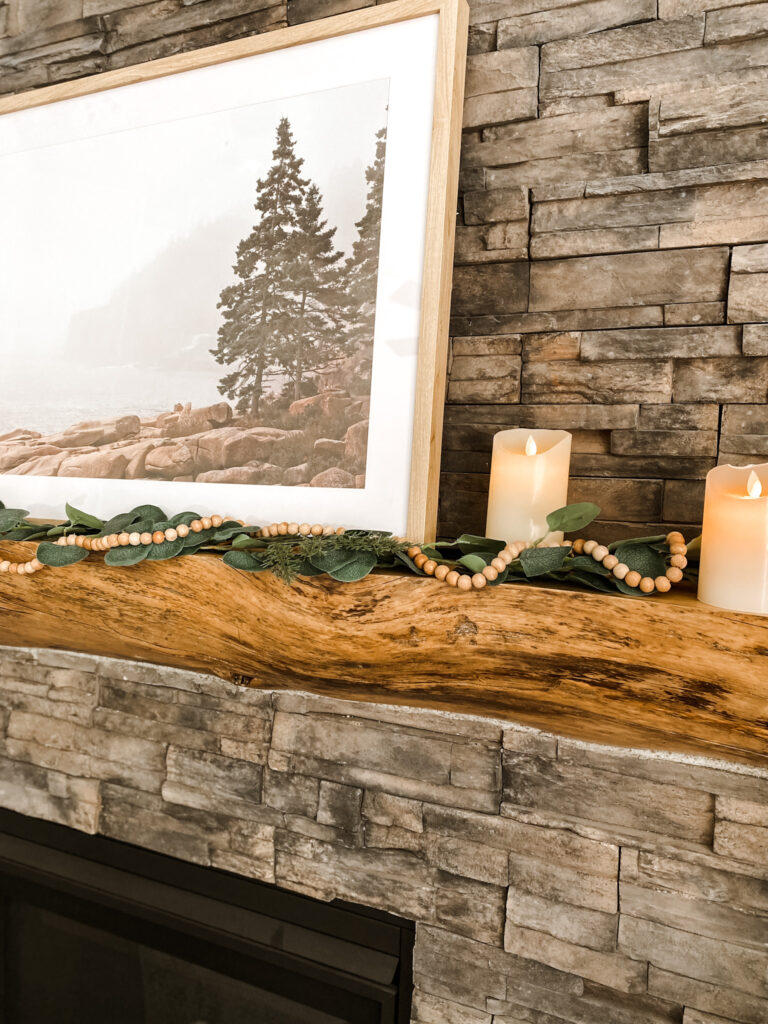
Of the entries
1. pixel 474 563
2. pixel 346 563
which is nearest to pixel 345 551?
pixel 346 563

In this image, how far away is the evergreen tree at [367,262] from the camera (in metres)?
0.75

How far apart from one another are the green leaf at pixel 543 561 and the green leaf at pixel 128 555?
0.39m

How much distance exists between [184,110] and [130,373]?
34cm

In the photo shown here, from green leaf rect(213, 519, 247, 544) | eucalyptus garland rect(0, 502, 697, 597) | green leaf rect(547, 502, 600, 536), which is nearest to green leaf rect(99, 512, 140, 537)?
eucalyptus garland rect(0, 502, 697, 597)

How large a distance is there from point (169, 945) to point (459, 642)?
77 centimetres

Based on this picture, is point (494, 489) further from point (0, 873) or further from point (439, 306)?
point (0, 873)

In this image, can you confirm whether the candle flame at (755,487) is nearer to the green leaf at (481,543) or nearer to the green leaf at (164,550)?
the green leaf at (481,543)

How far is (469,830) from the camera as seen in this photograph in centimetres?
80

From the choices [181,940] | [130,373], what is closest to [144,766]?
[181,940]

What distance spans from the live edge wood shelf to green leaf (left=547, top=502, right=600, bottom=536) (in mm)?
71

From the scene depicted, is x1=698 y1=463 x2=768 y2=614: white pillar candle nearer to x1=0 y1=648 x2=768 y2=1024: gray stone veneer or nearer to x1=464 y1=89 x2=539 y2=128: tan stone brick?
x1=0 y1=648 x2=768 y2=1024: gray stone veneer

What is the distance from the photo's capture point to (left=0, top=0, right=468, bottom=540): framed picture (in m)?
0.73

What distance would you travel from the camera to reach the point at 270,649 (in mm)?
697

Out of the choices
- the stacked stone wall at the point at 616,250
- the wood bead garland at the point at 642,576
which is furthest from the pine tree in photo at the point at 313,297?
the wood bead garland at the point at 642,576
